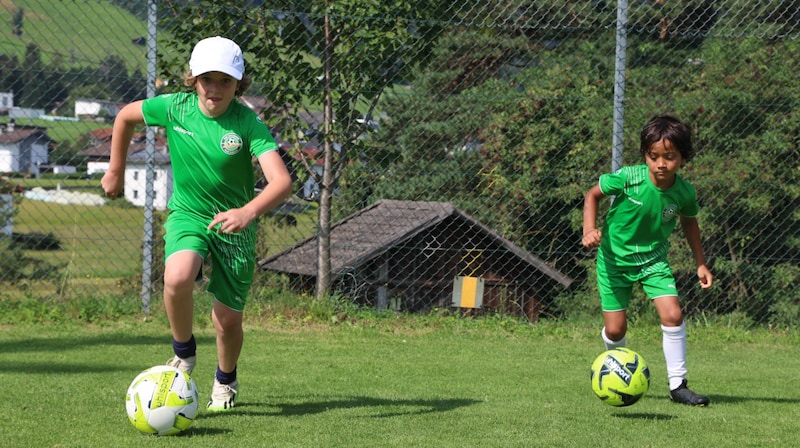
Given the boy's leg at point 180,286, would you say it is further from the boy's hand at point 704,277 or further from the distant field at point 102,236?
the distant field at point 102,236

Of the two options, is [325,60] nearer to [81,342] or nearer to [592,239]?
[81,342]

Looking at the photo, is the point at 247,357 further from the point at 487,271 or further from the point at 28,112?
the point at 28,112

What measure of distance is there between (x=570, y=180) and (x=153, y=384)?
554 cm

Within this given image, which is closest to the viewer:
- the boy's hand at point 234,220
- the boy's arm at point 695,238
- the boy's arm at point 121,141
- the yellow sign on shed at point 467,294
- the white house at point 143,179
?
the boy's hand at point 234,220

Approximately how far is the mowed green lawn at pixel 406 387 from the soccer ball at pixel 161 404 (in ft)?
0.19

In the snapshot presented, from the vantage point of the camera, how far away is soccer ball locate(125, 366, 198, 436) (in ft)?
12.1

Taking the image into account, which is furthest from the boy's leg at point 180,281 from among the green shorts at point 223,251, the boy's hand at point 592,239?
the boy's hand at point 592,239

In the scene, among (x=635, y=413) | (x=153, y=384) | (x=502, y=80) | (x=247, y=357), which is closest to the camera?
(x=153, y=384)

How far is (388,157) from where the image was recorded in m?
8.02

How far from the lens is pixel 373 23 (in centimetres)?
778

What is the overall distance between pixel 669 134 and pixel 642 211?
0.45m

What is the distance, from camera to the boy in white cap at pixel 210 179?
4039mm

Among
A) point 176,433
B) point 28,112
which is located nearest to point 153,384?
point 176,433

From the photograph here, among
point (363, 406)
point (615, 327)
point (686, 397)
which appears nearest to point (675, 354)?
point (686, 397)
